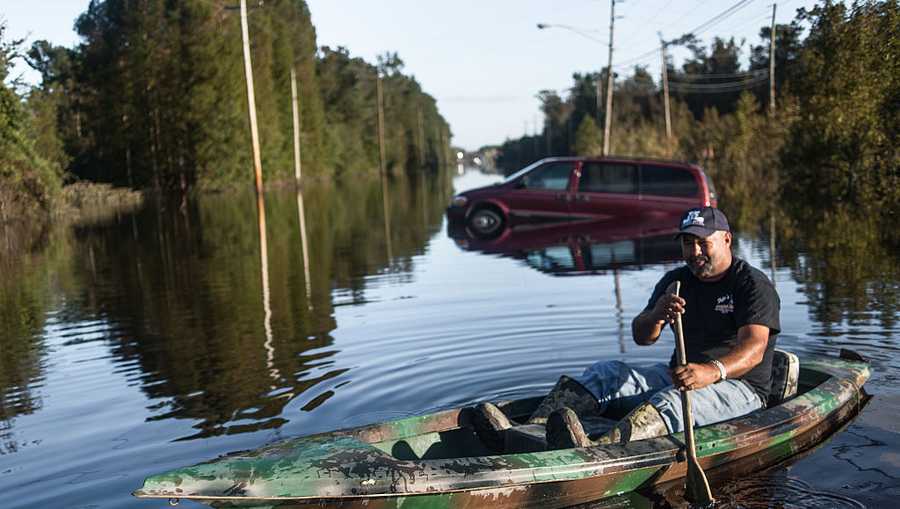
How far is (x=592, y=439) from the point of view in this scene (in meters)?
5.38

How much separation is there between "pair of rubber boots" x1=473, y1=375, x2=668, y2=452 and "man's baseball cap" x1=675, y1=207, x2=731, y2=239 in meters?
1.05

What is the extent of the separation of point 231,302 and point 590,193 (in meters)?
12.2

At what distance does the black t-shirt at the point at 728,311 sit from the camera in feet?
18.3

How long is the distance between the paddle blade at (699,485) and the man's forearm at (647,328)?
0.89 meters

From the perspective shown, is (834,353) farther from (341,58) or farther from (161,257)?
(341,58)

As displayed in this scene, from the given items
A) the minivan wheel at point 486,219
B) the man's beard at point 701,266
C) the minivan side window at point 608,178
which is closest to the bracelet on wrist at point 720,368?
the man's beard at point 701,266

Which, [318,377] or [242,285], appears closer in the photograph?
[318,377]

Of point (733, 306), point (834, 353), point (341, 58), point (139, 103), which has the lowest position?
point (834, 353)

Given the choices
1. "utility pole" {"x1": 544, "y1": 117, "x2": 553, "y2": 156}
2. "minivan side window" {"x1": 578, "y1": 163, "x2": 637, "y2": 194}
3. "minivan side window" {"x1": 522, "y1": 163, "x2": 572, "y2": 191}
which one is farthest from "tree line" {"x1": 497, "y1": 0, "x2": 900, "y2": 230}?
"utility pole" {"x1": 544, "y1": 117, "x2": 553, "y2": 156}

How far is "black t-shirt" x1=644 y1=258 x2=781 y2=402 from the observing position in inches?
219

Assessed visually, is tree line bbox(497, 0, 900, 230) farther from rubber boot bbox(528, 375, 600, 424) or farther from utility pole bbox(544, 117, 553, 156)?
utility pole bbox(544, 117, 553, 156)

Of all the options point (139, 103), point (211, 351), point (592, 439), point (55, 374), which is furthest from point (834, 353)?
point (139, 103)

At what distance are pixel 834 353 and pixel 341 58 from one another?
85.0m

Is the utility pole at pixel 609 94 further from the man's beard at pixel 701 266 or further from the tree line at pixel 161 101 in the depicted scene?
the man's beard at pixel 701 266
